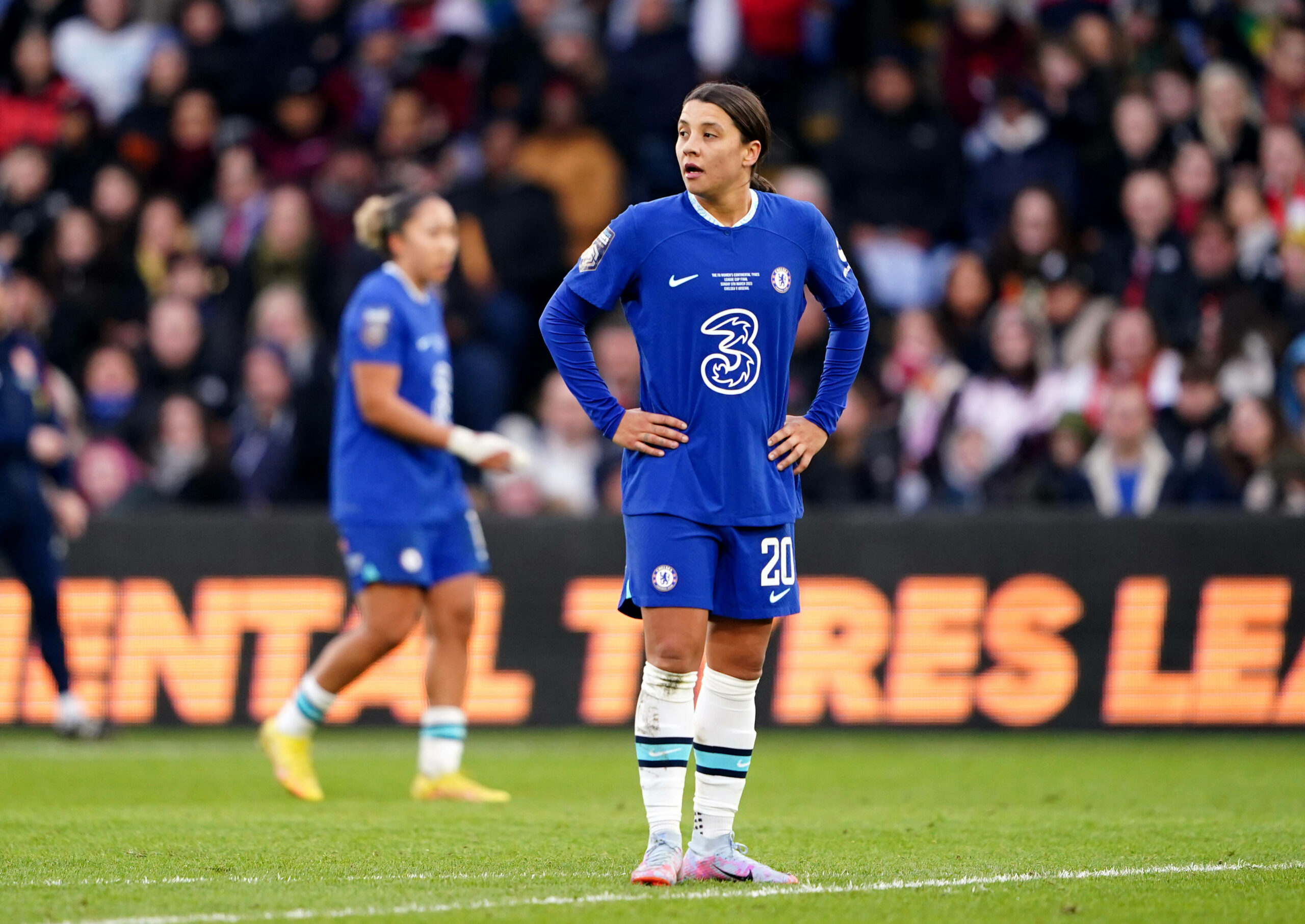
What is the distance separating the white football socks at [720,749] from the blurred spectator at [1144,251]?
7867 mm

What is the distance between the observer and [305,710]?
822 centimetres

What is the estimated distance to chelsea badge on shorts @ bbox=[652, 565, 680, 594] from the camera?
5.44 meters

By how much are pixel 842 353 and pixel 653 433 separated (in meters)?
0.75

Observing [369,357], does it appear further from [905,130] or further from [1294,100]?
[1294,100]

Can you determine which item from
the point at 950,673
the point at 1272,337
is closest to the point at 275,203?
the point at 950,673

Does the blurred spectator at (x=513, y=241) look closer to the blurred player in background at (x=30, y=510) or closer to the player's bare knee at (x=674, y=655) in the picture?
the blurred player in background at (x=30, y=510)

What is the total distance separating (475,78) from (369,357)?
26.0 ft

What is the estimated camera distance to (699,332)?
552 cm

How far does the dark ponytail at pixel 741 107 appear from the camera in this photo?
5570 millimetres

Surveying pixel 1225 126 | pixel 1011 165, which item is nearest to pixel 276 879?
pixel 1011 165

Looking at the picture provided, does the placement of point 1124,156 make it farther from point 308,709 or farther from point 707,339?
point 707,339

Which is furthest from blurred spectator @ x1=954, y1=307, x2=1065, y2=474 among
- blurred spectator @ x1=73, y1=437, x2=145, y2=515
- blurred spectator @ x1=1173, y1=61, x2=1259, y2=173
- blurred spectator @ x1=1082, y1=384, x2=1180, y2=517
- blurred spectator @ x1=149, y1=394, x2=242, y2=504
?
blurred spectator @ x1=73, y1=437, x2=145, y2=515

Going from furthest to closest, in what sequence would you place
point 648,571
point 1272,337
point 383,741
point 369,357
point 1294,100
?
point 1294,100 < point 1272,337 < point 383,741 < point 369,357 < point 648,571

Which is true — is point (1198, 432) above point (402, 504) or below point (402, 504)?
above
